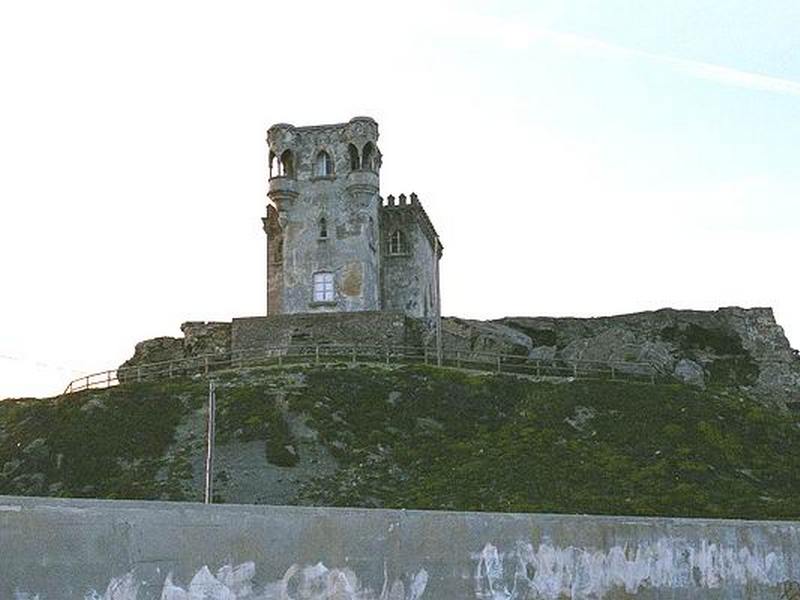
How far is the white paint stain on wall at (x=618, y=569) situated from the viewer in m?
9.96

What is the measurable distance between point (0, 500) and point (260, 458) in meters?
25.9

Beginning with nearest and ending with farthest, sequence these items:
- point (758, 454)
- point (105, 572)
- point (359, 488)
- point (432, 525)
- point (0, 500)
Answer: point (0, 500), point (105, 572), point (432, 525), point (359, 488), point (758, 454)

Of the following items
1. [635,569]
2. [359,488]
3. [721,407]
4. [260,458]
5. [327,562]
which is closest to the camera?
[327,562]

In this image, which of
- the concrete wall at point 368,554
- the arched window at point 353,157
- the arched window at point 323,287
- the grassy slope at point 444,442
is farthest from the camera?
the arched window at point 353,157

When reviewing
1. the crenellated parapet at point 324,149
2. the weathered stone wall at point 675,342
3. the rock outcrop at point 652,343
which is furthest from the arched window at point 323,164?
the weathered stone wall at point 675,342

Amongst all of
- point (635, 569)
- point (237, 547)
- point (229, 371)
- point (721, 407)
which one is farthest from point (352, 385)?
point (237, 547)

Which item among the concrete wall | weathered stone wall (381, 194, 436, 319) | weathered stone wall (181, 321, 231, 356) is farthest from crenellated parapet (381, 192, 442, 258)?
the concrete wall

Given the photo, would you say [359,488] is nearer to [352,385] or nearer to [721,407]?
[352,385]

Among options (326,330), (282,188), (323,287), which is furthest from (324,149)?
(326,330)

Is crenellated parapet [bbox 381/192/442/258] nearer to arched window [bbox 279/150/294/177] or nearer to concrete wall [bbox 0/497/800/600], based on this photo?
arched window [bbox 279/150/294/177]

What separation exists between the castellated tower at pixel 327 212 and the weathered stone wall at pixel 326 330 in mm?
4321

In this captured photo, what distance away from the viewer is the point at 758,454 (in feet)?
114

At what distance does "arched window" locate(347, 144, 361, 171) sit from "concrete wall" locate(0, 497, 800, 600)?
43.3 m

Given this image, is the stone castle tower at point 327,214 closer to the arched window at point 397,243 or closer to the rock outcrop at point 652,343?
the arched window at point 397,243
